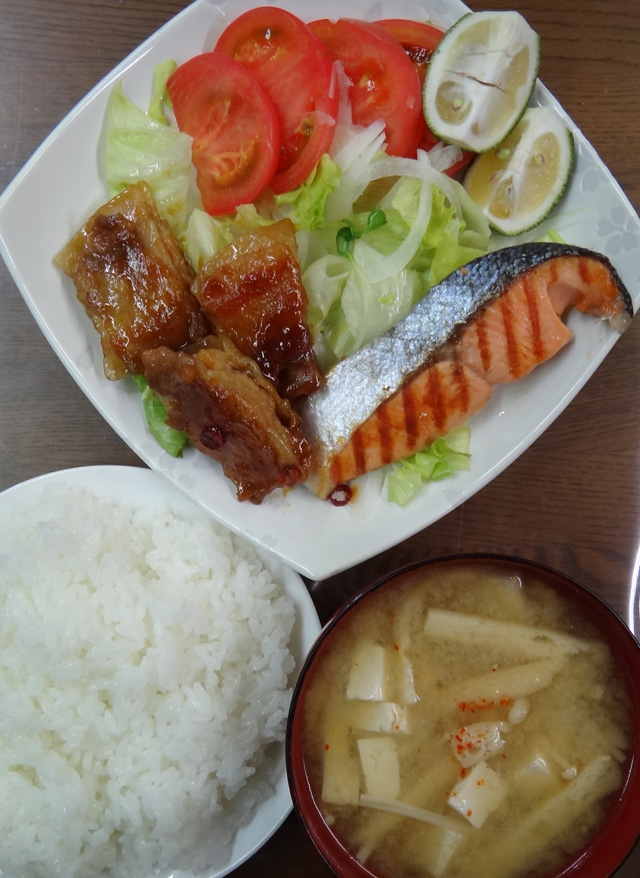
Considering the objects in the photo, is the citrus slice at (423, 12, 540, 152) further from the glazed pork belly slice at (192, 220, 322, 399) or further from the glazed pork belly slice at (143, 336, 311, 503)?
the glazed pork belly slice at (143, 336, 311, 503)

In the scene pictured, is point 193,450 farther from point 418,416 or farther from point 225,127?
point 225,127

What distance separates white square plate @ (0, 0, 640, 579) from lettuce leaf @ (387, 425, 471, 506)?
34mm

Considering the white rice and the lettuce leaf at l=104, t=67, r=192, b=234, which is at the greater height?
the lettuce leaf at l=104, t=67, r=192, b=234

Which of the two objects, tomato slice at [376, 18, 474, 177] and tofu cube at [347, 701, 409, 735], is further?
tomato slice at [376, 18, 474, 177]

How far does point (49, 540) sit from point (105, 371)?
0.60 m

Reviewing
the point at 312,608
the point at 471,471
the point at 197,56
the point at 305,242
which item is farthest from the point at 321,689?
the point at 197,56

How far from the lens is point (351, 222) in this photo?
2363 mm

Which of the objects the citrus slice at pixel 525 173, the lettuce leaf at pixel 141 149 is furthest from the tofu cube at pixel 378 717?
the lettuce leaf at pixel 141 149

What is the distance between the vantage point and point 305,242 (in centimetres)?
236

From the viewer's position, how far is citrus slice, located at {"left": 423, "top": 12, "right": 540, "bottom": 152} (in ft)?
7.29

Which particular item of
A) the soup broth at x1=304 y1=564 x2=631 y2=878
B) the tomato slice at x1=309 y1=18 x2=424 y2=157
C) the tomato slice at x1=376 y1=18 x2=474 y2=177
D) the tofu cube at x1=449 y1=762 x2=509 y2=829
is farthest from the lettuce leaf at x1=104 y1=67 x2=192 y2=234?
the tofu cube at x1=449 y1=762 x2=509 y2=829

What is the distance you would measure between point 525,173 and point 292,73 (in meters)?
0.86

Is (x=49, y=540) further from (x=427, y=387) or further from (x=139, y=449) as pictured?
(x=427, y=387)

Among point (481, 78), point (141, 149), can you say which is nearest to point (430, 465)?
point (481, 78)
